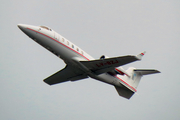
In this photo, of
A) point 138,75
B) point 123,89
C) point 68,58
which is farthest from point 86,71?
point 138,75

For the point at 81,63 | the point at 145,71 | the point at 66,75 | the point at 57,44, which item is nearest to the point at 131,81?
the point at 145,71

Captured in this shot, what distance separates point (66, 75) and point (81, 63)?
3.33m

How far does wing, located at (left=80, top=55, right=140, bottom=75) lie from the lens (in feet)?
48.9

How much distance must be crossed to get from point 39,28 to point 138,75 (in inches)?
430

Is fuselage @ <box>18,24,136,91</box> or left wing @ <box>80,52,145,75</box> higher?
fuselage @ <box>18,24,136,91</box>

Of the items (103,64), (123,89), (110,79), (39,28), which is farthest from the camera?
(123,89)

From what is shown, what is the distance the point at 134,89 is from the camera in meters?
20.5

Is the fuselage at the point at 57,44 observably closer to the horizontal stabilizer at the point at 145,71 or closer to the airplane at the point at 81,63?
the airplane at the point at 81,63

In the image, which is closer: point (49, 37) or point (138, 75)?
point (49, 37)

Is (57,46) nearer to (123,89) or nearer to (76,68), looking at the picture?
(76,68)

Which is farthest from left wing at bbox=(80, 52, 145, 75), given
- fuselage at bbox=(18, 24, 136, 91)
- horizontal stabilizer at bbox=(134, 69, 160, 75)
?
horizontal stabilizer at bbox=(134, 69, 160, 75)

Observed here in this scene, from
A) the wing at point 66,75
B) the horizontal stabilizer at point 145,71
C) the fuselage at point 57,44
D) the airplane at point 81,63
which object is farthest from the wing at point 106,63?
the horizontal stabilizer at point 145,71

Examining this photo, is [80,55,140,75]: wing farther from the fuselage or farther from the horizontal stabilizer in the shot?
the horizontal stabilizer

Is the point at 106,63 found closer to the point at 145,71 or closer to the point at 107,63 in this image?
the point at 107,63
